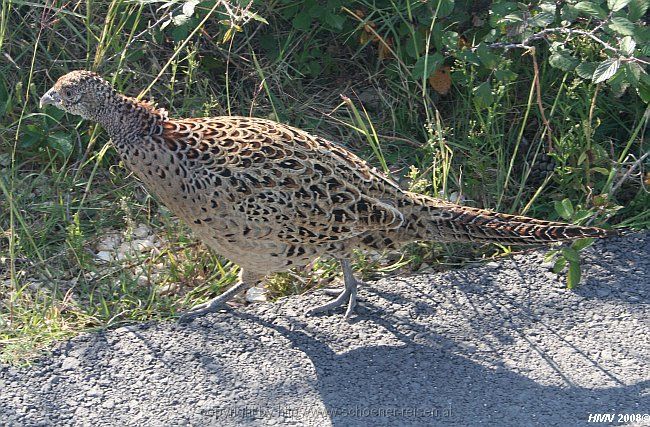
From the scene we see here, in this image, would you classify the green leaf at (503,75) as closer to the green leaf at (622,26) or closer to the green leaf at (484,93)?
the green leaf at (484,93)

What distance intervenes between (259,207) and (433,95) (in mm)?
1707

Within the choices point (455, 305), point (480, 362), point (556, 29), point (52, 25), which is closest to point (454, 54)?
point (556, 29)

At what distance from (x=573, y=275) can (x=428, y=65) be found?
4.58ft

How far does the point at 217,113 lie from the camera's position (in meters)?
5.40

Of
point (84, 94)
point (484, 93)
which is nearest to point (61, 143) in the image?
point (84, 94)

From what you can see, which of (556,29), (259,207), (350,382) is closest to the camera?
(350,382)

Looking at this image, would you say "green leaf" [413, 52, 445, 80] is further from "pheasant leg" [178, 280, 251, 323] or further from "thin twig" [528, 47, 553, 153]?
"pheasant leg" [178, 280, 251, 323]

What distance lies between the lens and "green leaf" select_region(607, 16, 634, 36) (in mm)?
4348

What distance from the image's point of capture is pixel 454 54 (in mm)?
4898

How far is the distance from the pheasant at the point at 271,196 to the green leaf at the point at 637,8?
3.49 ft

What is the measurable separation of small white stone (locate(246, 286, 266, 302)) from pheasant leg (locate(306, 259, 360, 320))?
345mm

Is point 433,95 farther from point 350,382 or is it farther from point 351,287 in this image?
point 350,382

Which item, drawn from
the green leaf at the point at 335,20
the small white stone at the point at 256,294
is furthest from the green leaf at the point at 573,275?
the green leaf at the point at 335,20

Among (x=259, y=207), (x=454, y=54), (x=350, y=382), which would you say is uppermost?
(x=454, y=54)
